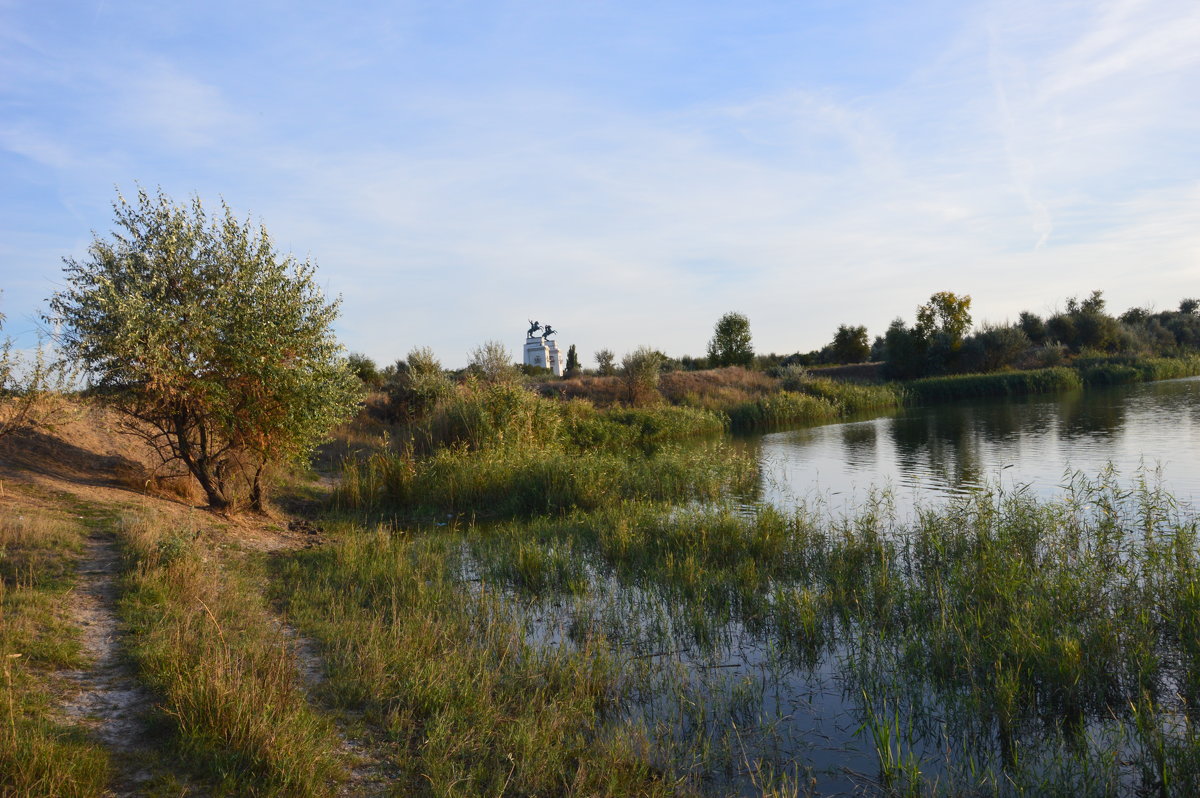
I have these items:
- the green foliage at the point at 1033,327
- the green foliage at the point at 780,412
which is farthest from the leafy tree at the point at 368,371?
the green foliage at the point at 1033,327

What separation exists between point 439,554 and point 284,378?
3970mm

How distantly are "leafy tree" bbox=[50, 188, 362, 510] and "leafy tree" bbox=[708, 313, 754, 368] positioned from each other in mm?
48191

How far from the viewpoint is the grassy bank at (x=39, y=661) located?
11.8ft

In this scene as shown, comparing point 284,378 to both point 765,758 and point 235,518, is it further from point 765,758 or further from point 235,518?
point 765,758

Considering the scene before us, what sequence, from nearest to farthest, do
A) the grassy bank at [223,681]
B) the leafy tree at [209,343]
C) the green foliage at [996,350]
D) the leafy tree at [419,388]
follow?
the grassy bank at [223,681]
the leafy tree at [209,343]
the leafy tree at [419,388]
the green foliage at [996,350]

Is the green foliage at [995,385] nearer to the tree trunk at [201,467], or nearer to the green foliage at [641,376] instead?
the green foliage at [641,376]

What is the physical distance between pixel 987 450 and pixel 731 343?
4061cm

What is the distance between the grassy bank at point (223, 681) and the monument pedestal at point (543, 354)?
58901 mm

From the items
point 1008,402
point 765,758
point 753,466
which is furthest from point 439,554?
point 1008,402

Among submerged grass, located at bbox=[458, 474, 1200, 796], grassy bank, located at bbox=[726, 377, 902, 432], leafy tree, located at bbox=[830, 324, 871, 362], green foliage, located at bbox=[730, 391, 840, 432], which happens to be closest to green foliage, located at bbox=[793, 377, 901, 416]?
grassy bank, located at bbox=[726, 377, 902, 432]

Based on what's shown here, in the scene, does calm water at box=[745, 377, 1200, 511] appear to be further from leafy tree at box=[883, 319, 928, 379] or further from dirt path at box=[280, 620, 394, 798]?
leafy tree at box=[883, 319, 928, 379]

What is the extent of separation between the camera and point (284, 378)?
1149 cm

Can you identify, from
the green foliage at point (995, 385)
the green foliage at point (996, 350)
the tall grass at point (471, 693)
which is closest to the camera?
the tall grass at point (471, 693)

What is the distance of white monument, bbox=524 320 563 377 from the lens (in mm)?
67500
